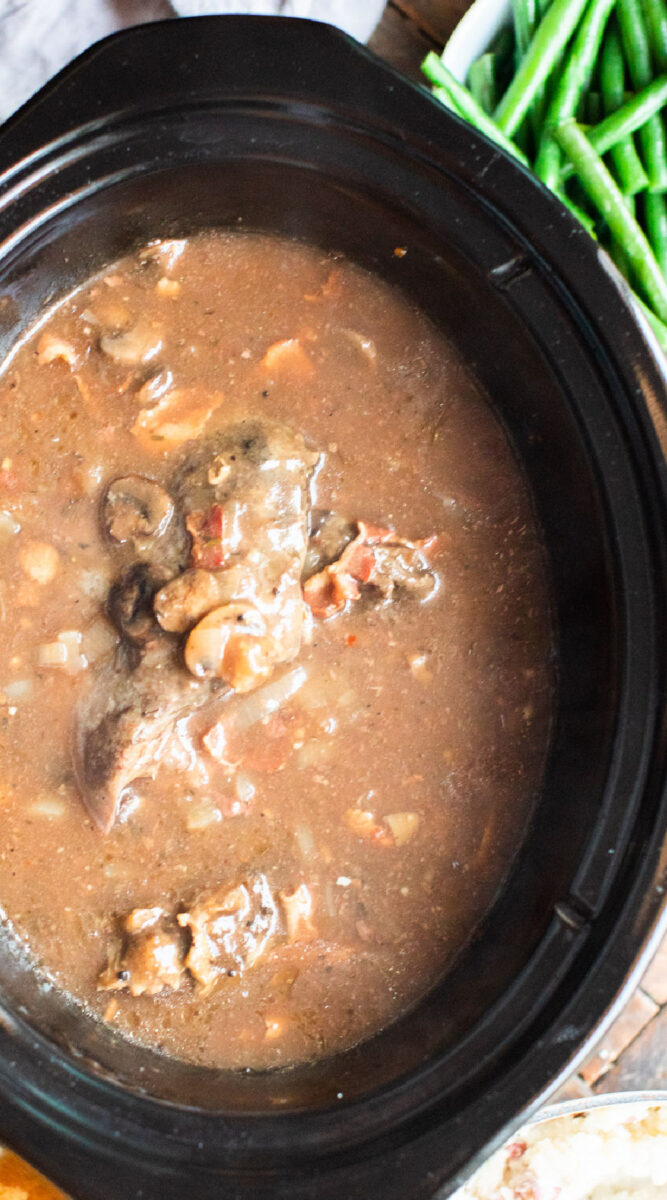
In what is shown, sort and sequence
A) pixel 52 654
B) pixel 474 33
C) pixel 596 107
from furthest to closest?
pixel 596 107
pixel 474 33
pixel 52 654

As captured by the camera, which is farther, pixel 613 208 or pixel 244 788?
pixel 613 208

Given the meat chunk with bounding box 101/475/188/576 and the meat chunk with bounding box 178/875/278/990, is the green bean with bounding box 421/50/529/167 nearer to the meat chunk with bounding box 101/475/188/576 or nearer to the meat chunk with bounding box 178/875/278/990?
the meat chunk with bounding box 101/475/188/576

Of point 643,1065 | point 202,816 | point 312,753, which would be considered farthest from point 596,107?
point 643,1065

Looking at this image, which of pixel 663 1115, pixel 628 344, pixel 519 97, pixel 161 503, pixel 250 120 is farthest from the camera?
pixel 663 1115

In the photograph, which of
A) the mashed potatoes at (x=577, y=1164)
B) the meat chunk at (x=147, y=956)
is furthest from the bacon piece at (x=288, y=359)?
the mashed potatoes at (x=577, y=1164)

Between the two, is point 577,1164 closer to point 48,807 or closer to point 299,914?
point 299,914

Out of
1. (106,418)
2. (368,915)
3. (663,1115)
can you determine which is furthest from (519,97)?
(663,1115)

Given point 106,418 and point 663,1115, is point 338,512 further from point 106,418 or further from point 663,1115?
point 663,1115
